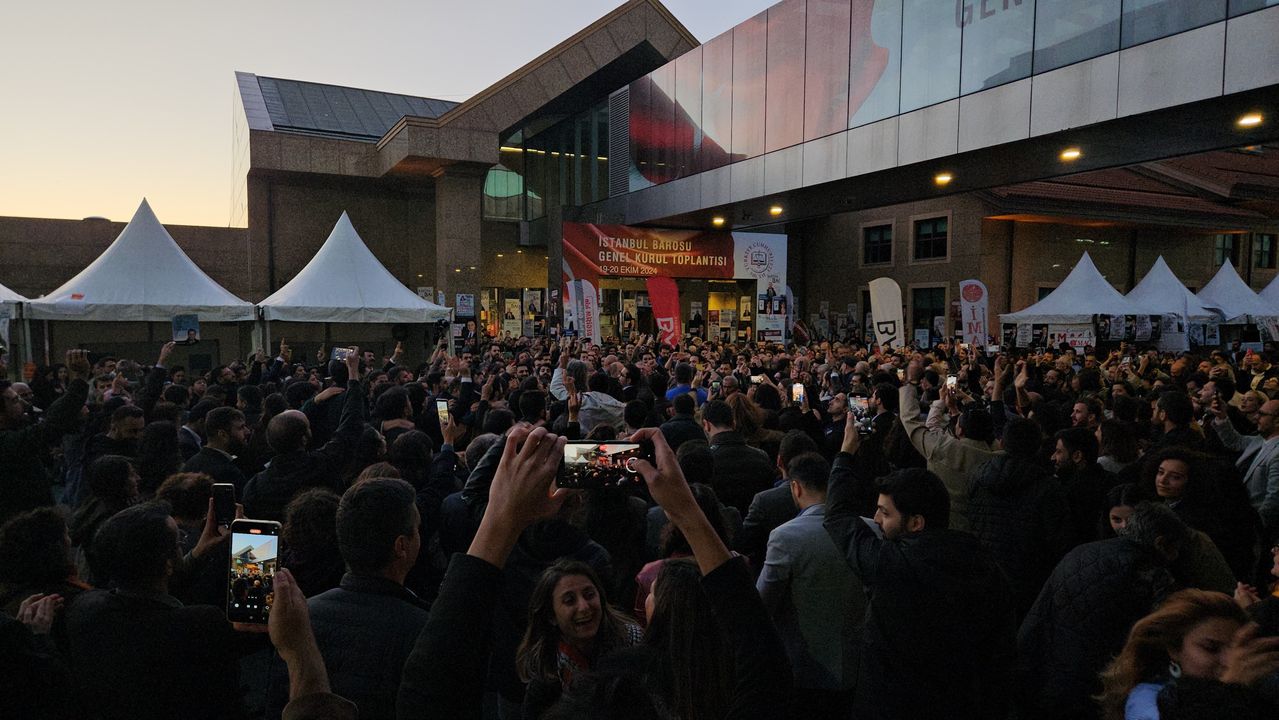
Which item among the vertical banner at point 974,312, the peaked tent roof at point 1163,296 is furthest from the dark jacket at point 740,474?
the peaked tent roof at point 1163,296

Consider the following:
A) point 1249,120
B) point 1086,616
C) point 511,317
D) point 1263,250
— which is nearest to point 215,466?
point 1086,616

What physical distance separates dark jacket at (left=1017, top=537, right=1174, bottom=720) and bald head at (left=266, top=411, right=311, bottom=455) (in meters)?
3.89

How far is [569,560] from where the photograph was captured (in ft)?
7.23

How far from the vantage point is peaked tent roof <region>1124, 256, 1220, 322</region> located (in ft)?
66.1

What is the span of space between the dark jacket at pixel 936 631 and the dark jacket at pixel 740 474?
2.05m

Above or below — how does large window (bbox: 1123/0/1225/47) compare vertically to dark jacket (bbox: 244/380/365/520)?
above

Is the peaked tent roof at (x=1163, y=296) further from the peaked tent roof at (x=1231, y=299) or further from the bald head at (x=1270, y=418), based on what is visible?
the bald head at (x=1270, y=418)

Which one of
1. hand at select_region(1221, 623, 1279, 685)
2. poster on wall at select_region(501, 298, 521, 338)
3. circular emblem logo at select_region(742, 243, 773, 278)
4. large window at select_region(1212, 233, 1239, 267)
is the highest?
large window at select_region(1212, 233, 1239, 267)

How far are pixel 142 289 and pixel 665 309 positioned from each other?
1089 centimetres

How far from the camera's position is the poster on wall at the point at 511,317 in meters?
29.0

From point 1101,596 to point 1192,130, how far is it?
40.0 ft

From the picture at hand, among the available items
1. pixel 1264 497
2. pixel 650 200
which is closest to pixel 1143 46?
pixel 1264 497

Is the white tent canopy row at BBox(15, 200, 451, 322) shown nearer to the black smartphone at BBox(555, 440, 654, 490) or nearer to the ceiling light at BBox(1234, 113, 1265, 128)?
the black smartphone at BBox(555, 440, 654, 490)

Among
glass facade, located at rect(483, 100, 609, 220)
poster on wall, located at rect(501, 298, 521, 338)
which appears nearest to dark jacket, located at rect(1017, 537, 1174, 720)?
poster on wall, located at rect(501, 298, 521, 338)
